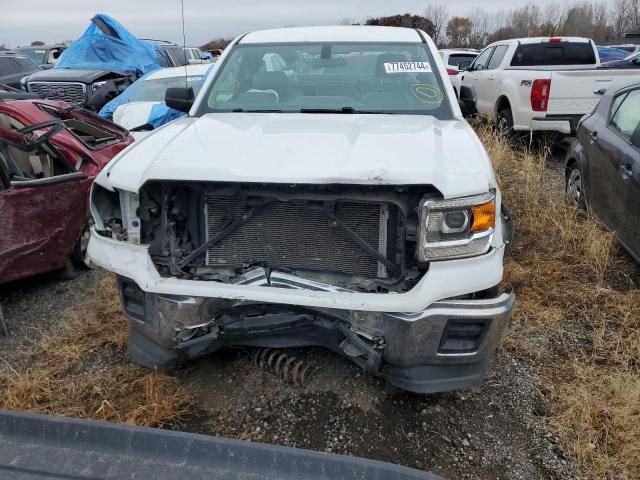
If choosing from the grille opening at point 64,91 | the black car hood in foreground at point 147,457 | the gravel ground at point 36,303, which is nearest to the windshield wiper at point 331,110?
the gravel ground at point 36,303

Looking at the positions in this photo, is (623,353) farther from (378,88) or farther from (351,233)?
(378,88)

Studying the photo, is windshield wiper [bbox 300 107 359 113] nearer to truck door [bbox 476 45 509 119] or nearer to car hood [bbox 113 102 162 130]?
car hood [bbox 113 102 162 130]

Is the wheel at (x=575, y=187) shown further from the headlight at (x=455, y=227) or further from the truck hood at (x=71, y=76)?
the truck hood at (x=71, y=76)

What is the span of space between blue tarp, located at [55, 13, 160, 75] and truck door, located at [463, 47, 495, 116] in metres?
7.09

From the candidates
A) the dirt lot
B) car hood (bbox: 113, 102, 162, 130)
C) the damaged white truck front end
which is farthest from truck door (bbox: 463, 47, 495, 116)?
the damaged white truck front end

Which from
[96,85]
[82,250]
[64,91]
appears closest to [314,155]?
[82,250]

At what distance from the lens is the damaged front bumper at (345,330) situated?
2439 millimetres

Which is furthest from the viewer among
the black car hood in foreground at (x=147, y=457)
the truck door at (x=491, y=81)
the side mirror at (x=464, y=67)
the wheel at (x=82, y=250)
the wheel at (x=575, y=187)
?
the side mirror at (x=464, y=67)

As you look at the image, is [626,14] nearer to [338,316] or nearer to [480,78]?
[480,78]

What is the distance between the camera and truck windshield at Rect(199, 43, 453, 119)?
3697 millimetres

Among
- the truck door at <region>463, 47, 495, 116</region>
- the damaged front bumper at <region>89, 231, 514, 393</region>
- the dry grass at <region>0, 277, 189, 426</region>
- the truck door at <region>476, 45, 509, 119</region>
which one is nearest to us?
the damaged front bumper at <region>89, 231, 514, 393</region>

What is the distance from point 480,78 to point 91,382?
9187 millimetres

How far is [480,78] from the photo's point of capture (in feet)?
33.7

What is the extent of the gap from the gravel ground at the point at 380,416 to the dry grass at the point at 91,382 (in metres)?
0.10
